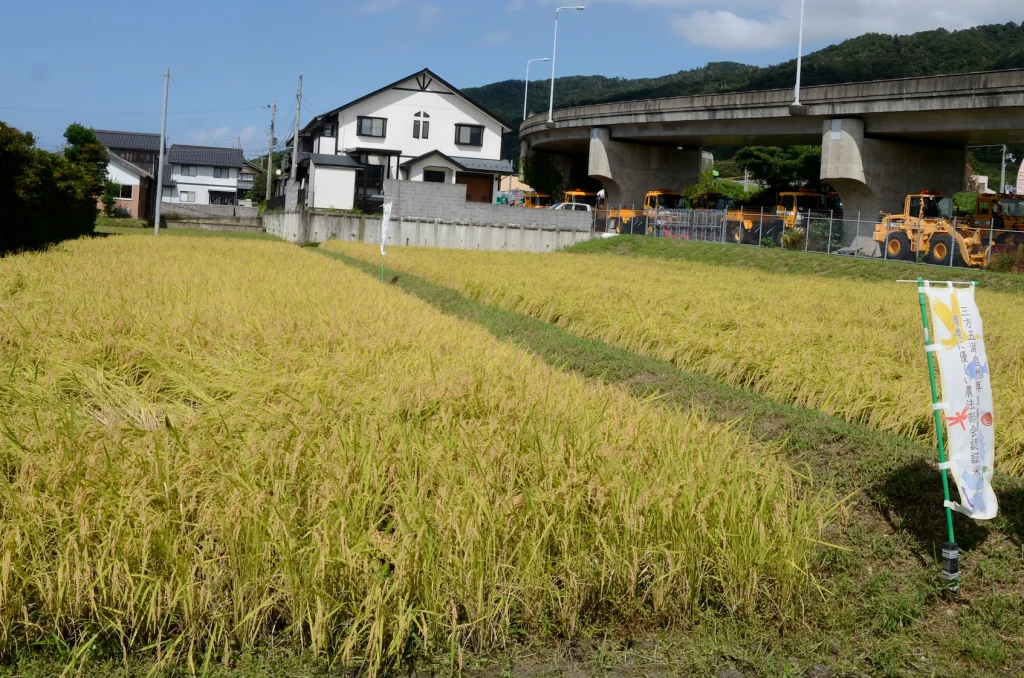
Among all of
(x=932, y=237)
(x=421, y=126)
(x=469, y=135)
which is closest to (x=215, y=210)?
(x=421, y=126)

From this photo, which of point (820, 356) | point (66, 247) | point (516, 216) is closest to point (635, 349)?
point (820, 356)

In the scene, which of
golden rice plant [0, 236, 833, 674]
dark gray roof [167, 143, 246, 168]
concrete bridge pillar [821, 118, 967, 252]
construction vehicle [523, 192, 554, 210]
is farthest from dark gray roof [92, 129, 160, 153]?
golden rice plant [0, 236, 833, 674]

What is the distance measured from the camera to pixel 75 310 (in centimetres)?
913

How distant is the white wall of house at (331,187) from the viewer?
5194 cm

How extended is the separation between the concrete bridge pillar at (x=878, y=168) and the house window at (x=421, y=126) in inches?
1091

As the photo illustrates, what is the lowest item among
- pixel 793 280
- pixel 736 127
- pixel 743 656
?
pixel 743 656

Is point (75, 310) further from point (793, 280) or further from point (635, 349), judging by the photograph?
point (793, 280)

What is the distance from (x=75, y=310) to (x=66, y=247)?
14.1 metres

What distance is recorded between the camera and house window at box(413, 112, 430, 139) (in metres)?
57.9

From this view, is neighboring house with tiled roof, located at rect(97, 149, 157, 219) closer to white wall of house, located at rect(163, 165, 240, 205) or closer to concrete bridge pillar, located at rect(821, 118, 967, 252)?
white wall of house, located at rect(163, 165, 240, 205)

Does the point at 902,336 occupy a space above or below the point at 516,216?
below

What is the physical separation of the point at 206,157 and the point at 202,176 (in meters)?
1.71

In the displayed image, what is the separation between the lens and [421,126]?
58000 millimetres

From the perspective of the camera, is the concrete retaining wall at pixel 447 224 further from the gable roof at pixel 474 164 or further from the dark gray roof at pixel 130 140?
the dark gray roof at pixel 130 140
